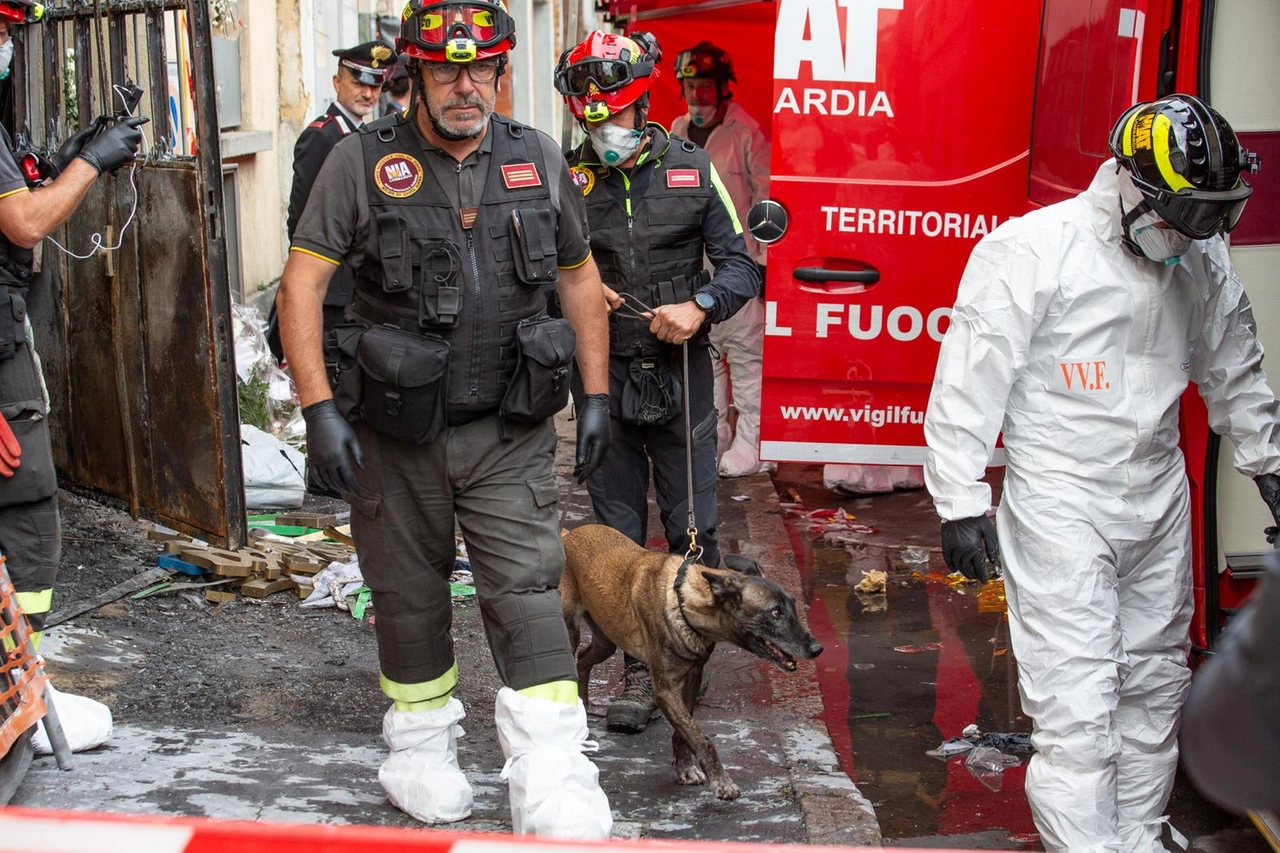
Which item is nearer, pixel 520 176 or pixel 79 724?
pixel 520 176

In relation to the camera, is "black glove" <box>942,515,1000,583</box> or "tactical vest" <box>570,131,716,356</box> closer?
"black glove" <box>942,515,1000,583</box>

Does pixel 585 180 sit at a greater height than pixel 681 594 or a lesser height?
greater

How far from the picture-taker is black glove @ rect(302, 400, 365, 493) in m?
3.52

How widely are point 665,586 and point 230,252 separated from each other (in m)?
5.94

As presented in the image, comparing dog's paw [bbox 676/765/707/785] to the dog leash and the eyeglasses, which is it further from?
the eyeglasses

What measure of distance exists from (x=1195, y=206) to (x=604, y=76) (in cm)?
208

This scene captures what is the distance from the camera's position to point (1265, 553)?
157 inches

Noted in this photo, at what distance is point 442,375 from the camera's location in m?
3.54

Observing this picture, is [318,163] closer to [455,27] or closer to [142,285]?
[142,285]

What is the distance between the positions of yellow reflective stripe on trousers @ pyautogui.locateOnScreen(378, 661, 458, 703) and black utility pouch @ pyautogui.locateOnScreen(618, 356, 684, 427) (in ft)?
4.32

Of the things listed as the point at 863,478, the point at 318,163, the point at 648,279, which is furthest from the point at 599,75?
the point at 863,478

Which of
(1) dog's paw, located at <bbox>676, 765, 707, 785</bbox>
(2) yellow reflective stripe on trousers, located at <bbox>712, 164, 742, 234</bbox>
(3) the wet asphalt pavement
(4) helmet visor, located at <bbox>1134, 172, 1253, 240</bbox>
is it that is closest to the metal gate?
(3) the wet asphalt pavement

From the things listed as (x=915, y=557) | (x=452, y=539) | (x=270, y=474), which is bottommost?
(x=915, y=557)

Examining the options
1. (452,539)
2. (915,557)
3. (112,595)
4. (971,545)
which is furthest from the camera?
(915,557)
